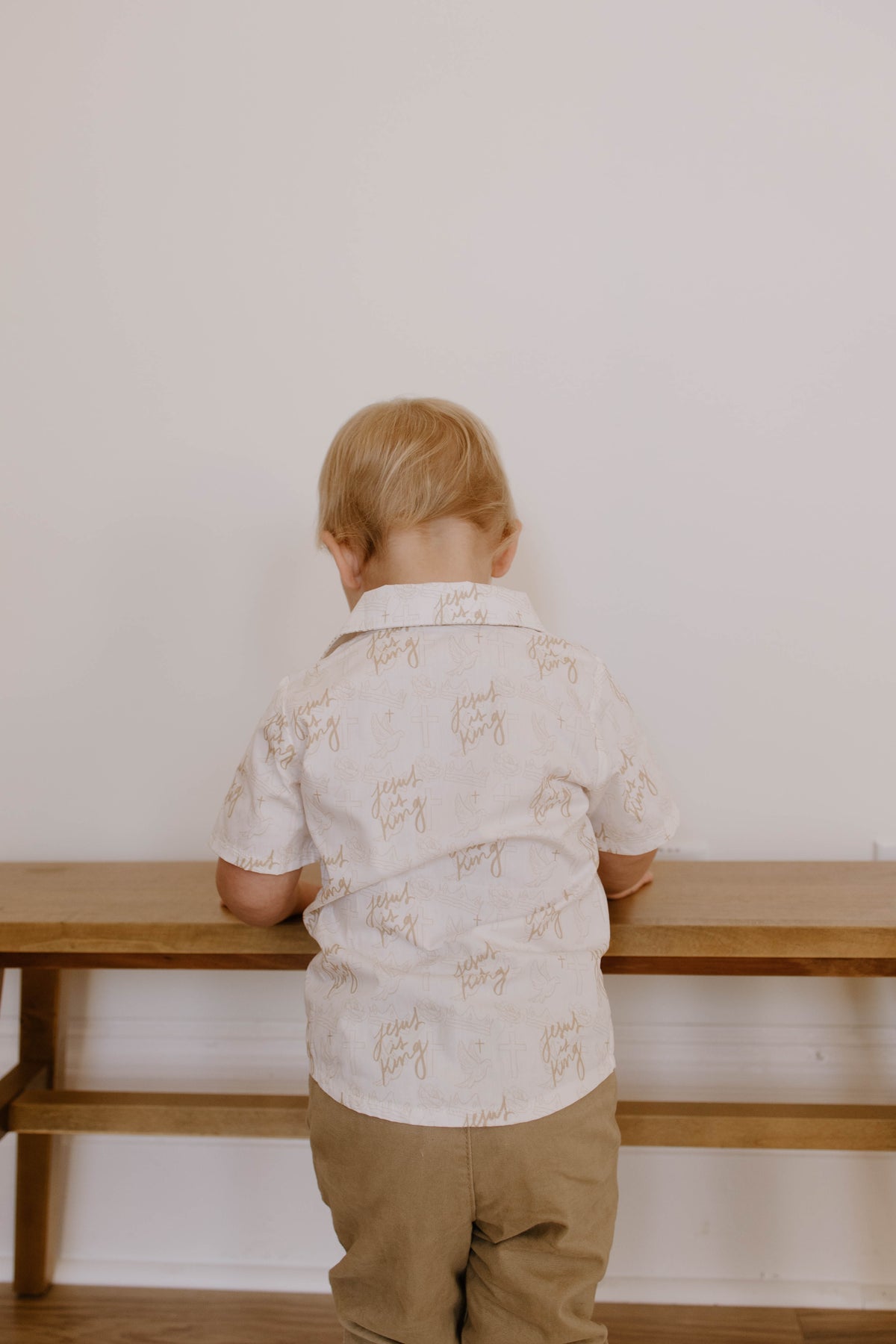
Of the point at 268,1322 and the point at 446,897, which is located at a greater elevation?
the point at 446,897

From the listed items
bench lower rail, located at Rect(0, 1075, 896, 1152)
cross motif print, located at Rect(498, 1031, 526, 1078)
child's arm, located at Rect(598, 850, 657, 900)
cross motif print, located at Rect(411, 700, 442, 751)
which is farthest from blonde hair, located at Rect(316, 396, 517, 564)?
bench lower rail, located at Rect(0, 1075, 896, 1152)

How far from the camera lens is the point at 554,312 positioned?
1551 millimetres

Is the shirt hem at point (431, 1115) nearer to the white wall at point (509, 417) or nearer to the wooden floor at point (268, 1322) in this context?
the white wall at point (509, 417)

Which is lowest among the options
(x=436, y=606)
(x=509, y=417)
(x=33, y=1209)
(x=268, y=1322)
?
(x=268, y=1322)

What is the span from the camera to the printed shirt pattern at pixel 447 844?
94cm

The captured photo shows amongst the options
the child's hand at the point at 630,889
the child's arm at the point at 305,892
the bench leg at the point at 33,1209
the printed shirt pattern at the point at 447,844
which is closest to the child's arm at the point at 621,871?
the child's hand at the point at 630,889

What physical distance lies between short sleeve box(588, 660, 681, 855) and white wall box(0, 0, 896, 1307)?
484 millimetres

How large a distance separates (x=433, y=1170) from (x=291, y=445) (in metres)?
1.09

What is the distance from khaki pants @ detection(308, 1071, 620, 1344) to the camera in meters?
0.95

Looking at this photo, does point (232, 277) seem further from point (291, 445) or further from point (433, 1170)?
point (433, 1170)

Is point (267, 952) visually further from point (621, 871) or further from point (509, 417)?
point (509, 417)

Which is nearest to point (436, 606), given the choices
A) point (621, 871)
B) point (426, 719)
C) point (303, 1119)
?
point (426, 719)

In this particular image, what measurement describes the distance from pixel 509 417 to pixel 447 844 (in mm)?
847

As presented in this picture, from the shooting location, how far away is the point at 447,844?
3.08 feet
